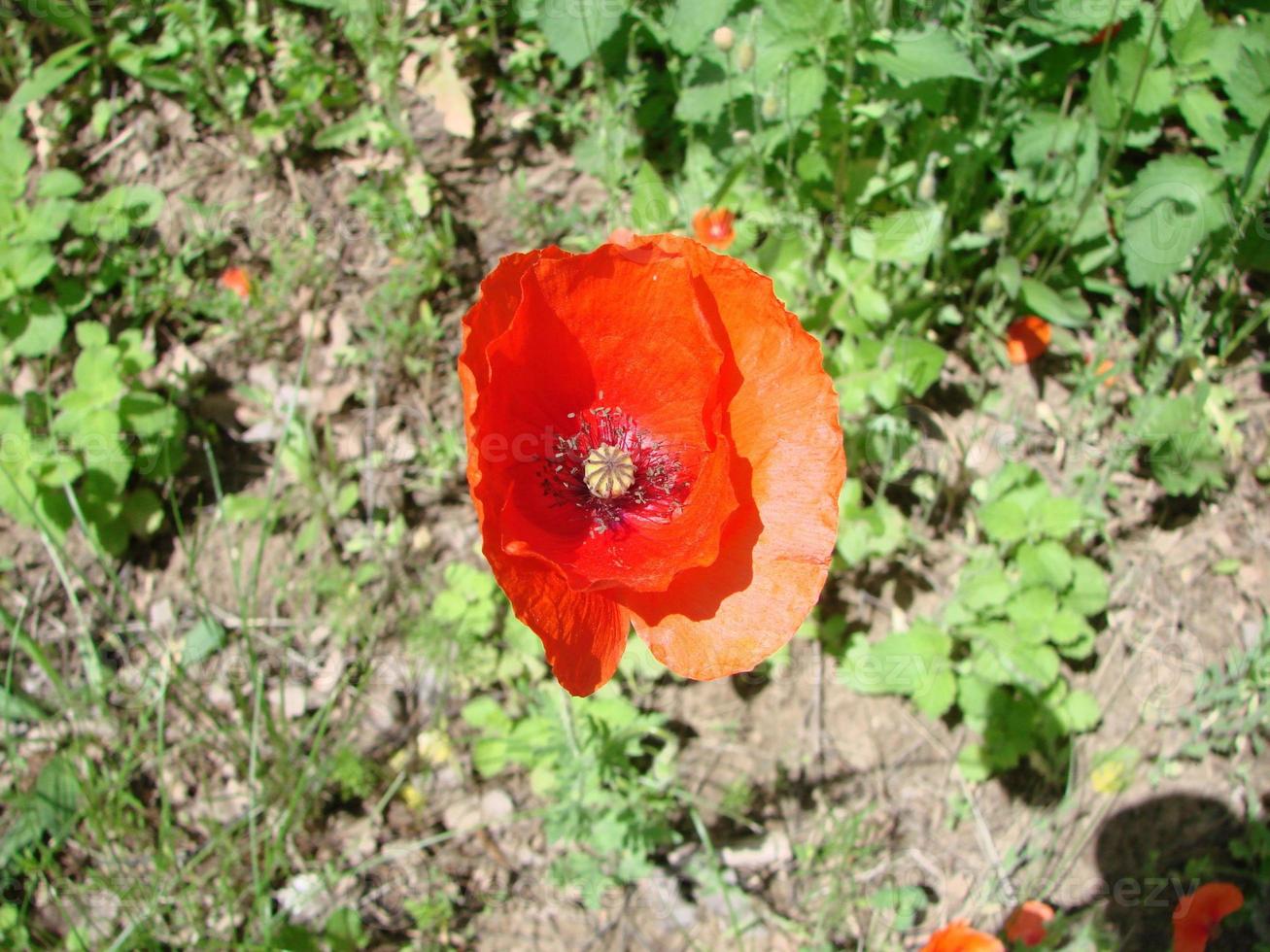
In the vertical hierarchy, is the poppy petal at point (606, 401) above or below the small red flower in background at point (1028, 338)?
above

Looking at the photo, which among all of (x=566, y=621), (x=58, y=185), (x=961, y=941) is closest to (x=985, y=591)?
(x=961, y=941)

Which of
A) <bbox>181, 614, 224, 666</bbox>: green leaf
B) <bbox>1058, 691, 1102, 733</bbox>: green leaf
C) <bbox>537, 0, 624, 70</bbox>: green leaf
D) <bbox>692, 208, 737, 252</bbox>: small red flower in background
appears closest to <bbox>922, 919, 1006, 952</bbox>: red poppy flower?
<bbox>1058, 691, 1102, 733</bbox>: green leaf

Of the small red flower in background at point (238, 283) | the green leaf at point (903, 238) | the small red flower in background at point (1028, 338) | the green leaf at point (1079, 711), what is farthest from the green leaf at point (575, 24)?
the green leaf at point (1079, 711)

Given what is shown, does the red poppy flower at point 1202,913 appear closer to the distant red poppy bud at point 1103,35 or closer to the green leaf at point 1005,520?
the green leaf at point 1005,520

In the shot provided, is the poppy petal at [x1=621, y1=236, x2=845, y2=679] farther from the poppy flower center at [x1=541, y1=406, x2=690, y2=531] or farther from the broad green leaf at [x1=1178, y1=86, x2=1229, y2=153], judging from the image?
the broad green leaf at [x1=1178, y1=86, x2=1229, y2=153]

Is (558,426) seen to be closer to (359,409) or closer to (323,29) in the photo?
(359,409)

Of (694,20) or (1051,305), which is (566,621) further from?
(1051,305)
